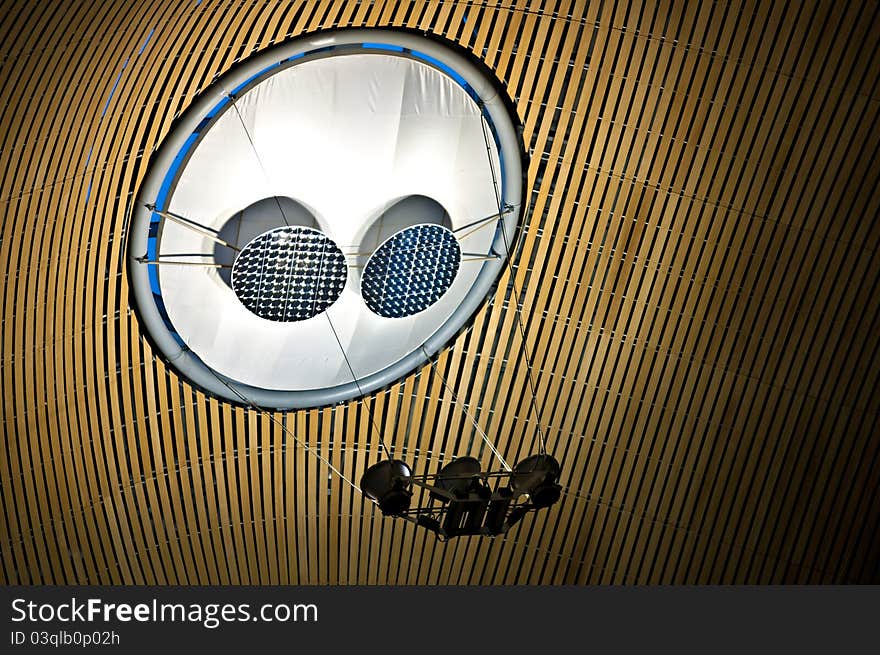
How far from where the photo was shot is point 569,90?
26.2 ft

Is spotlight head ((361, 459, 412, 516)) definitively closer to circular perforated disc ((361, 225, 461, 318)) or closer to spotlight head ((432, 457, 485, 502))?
spotlight head ((432, 457, 485, 502))

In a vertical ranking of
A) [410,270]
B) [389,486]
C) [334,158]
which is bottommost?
[389,486]

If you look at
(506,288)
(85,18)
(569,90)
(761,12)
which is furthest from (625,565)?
(85,18)

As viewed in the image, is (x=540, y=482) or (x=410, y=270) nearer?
(x=540, y=482)

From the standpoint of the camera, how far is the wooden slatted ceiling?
24.8 feet

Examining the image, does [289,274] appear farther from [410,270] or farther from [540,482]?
[540,482]

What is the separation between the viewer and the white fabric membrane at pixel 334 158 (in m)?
7.36

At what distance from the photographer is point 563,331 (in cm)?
894

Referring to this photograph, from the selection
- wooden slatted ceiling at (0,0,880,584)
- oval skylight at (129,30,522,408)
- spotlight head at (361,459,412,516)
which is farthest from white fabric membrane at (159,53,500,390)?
spotlight head at (361,459,412,516)

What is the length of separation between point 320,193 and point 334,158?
301 millimetres

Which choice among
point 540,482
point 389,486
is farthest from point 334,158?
point 540,482

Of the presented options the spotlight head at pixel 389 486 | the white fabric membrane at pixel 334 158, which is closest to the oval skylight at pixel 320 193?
the white fabric membrane at pixel 334 158

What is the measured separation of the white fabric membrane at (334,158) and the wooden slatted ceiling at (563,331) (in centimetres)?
42

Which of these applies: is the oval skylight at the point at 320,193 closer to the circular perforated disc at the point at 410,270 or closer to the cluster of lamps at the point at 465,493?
the circular perforated disc at the point at 410,270
